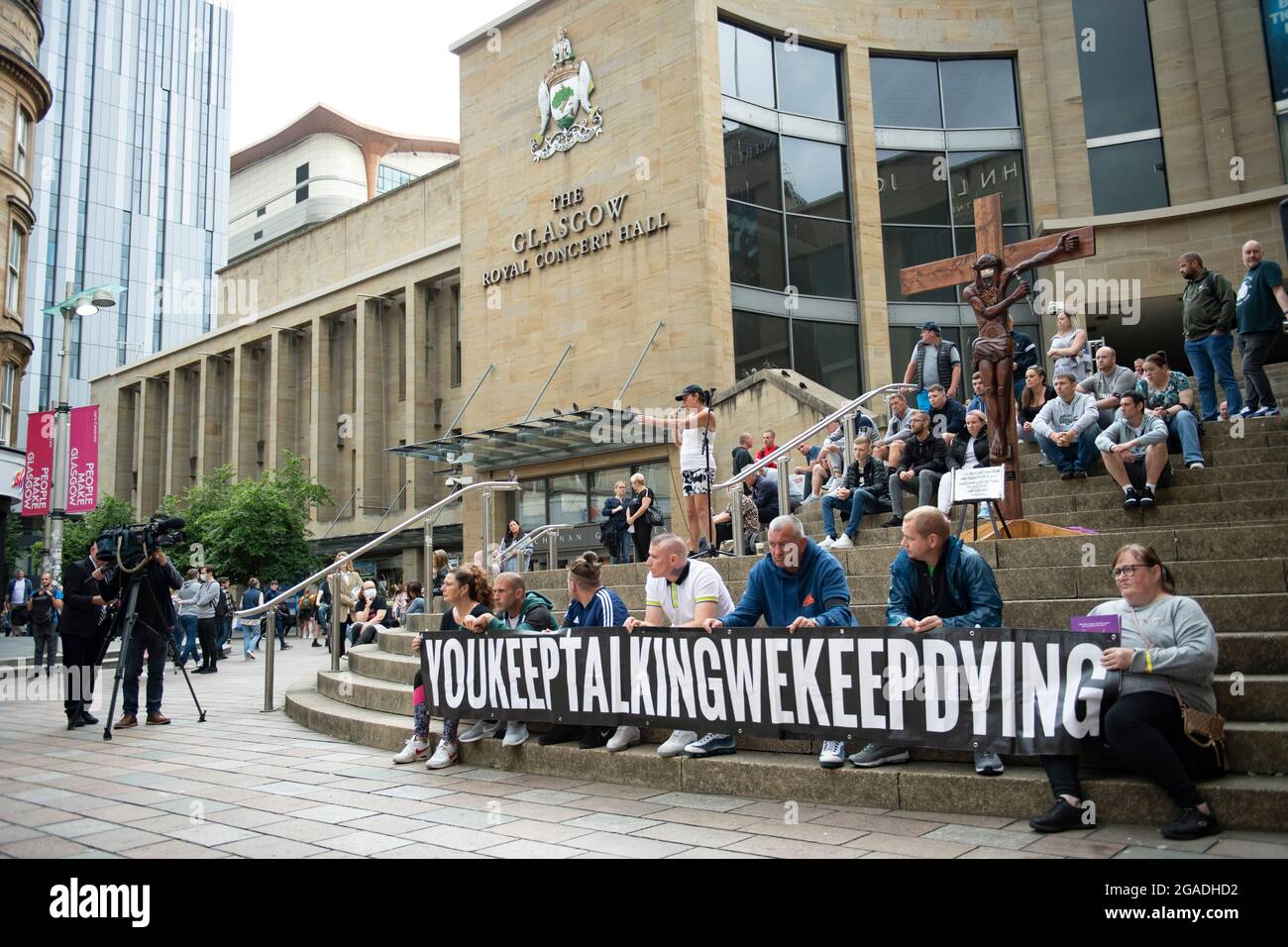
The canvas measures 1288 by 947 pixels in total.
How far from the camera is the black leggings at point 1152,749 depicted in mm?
4371

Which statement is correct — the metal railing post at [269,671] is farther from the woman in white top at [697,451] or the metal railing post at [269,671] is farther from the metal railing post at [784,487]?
the metal railing post at [784,487]

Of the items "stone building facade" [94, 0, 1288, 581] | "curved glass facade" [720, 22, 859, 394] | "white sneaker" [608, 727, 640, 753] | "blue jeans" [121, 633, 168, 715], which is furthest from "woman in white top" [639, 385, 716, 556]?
"curved glass facade" [720, 22, 859, 394]

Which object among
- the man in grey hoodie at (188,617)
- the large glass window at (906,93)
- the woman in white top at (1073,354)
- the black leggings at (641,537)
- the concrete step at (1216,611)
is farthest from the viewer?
the large glass window at (906,93)

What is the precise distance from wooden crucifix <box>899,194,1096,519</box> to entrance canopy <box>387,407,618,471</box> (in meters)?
12.1

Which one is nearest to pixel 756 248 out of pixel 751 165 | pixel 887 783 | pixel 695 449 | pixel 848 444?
pixel 751 165

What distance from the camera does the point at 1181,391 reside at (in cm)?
981

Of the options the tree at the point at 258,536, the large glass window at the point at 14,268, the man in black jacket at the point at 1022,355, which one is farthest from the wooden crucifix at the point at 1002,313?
the tree at the point at 258,536

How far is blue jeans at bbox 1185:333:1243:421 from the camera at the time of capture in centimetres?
1045

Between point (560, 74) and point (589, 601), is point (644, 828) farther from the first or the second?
point (560, 74)

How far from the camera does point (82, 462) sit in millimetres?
19734

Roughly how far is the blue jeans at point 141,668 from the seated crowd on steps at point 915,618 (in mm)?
3863

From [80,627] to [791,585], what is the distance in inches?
312

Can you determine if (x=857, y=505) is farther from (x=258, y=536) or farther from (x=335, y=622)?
(x=258, y=536)

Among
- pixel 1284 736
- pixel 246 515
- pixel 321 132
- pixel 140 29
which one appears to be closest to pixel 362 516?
pixel 246 515
